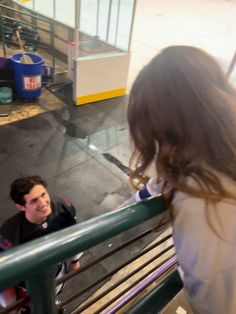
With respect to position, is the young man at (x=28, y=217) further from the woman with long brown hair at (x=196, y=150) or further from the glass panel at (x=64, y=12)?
the glass panel at (x=64, y=12)

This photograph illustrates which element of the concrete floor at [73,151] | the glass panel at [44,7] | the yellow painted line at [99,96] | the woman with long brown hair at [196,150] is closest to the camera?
the woman with long brown hair at [196,150]

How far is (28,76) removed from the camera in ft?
11.2

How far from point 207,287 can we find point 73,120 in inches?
116

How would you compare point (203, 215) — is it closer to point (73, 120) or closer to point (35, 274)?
point (35, 274)

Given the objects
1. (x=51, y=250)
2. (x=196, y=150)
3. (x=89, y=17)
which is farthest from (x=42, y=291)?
(x=89, y=17)

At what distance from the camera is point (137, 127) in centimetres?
77

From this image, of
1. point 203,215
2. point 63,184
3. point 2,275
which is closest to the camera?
point 2,275

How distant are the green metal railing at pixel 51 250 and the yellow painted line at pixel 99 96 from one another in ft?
10.7

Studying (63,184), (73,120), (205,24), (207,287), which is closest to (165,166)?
(207,287)

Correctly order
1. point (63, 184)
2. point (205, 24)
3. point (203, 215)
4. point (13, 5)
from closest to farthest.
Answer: point (203, 215), point (63, 184), point (13, 5), point (205, 24)

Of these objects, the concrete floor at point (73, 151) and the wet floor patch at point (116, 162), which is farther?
the wet floor patch at point (116, 162)

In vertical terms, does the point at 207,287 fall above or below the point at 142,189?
below

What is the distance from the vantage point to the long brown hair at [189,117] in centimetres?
70

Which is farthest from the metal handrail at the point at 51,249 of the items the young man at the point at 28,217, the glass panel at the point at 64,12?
the glass panel at the point at 64,12
